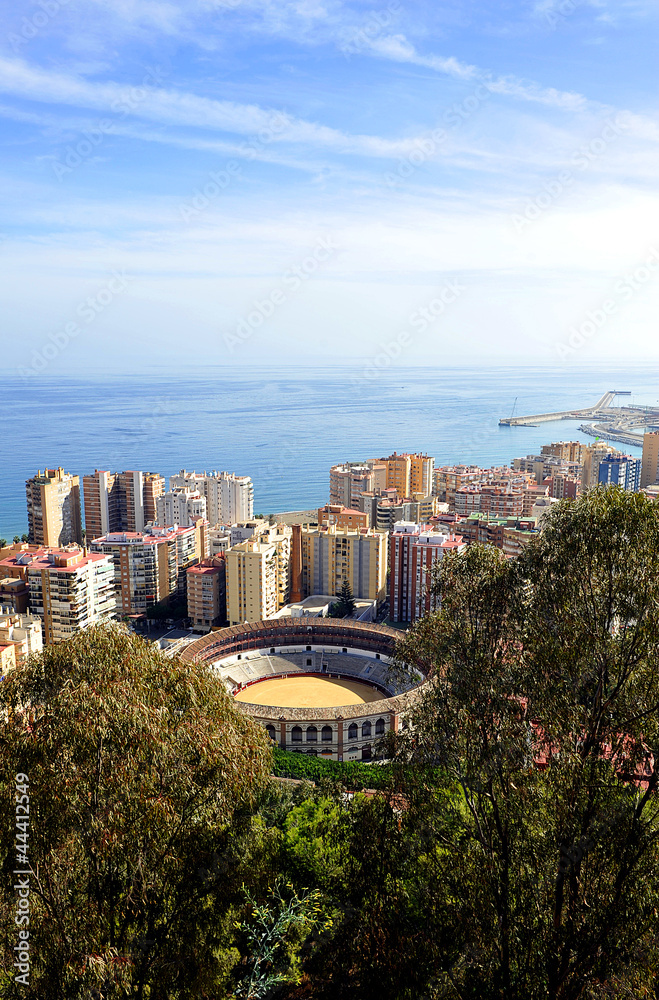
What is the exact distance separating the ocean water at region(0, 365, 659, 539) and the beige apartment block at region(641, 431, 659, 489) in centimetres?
1423

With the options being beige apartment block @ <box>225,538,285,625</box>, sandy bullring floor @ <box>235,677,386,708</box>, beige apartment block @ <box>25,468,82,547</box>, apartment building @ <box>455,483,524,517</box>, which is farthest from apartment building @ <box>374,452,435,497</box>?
sandy bullring floor @ <box>235,677,386,708</box>

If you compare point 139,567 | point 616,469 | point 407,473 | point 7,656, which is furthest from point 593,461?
point 7,656

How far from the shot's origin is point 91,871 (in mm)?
3020

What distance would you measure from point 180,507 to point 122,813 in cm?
2172

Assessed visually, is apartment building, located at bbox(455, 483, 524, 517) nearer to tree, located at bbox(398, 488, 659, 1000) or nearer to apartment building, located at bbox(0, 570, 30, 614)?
apartment building, located at bbox(0, 570, 30, 614)

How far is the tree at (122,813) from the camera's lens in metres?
2.82

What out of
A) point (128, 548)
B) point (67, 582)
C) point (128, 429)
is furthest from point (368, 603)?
point (128, 429)

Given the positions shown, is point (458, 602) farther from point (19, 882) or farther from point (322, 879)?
point (322, 879)

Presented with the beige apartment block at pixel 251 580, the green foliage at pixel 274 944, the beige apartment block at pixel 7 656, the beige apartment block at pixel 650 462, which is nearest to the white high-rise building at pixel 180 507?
the beige apartment block at pixel 251 580

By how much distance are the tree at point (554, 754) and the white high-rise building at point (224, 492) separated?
22.6 meters

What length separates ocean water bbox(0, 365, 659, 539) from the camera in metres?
41.5

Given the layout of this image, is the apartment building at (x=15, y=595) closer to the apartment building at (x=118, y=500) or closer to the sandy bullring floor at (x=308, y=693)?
the sandy bullring floor at (x=308, y=693)

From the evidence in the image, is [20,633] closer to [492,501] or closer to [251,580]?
[251,580]

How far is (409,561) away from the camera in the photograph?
669 inches
